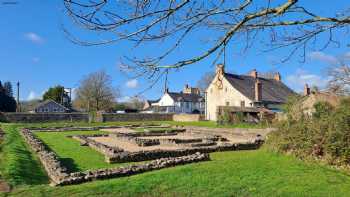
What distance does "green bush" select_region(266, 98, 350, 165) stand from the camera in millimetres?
12062

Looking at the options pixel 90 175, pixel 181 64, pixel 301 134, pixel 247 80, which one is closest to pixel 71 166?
pixel 90 175

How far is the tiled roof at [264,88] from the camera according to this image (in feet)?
177

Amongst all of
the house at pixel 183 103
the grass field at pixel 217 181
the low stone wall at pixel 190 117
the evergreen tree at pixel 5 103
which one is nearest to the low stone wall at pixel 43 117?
the low stone wall at pixel 190 117

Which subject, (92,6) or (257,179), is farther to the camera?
(257,179)

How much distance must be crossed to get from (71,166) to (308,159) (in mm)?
8649

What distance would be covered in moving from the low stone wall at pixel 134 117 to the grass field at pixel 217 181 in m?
43.5

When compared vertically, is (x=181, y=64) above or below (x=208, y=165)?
above

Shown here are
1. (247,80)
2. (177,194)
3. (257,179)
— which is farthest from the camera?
(247,80)

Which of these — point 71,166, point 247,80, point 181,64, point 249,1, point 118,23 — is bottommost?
point 71,166

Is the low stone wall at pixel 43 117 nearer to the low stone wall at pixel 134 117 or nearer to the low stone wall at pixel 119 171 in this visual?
the low stone wall at pixel 134 117

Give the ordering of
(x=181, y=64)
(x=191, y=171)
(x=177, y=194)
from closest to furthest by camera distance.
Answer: (x=181, y=64)
(x=177, y=194)
(x=191, y=171)

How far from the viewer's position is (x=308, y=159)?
12.8 m

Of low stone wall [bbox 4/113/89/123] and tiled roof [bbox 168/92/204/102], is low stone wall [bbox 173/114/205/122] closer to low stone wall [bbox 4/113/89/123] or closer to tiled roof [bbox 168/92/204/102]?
low stone wall [bbox 4/113/89/123]

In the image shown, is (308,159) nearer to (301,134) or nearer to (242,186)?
(301,134)
